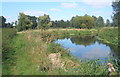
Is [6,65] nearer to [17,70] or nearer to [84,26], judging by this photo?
[17,70]

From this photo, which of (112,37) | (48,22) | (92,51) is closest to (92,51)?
(92,51)

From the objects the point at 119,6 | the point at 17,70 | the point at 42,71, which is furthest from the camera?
the point at 119,6

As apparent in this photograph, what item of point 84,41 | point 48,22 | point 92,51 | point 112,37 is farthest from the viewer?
point 48,22

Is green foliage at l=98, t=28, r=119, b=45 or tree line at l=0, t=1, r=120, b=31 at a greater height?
tree line at l=0, t=1, r=120, b=31

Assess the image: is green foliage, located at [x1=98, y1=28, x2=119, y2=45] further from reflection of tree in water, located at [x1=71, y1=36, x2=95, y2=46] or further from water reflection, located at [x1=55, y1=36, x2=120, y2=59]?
reflection of tree in water, located at [x1=71, y1=36, x2=95, y2=46]

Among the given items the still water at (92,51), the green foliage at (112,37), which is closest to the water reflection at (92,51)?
the still water at (92,51)

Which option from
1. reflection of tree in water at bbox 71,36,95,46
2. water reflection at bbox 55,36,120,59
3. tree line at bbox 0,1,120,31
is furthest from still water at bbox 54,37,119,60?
tree line at bbox 0,1,120,31

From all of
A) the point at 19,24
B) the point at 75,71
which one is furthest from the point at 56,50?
the point at 19,24

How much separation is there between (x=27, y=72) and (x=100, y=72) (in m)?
3.05

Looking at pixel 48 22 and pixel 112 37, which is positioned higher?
pixel 48 22

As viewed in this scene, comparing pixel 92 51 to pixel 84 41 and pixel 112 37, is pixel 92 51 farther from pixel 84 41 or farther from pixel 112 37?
pixel 112 37

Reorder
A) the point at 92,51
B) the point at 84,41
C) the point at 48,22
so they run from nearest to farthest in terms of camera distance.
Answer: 1. the point at 92,51
2. the point at 84,41
3. the point at 48,22

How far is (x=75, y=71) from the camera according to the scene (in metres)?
6.35

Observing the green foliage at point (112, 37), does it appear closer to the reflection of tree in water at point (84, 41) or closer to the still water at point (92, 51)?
the reflection of tree in water at point (84, 41)
